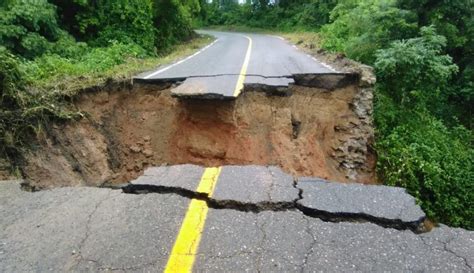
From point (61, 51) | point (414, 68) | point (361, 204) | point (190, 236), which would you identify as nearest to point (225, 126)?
point (361, 204)

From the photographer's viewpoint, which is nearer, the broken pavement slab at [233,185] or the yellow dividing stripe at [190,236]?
the yellow dividing stripe at [190,236]

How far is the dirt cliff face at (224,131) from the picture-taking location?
6977 mm

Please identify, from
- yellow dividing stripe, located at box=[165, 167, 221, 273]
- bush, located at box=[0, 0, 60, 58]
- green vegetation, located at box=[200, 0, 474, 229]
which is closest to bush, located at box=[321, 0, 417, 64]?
green vegetation, located at box=[200, 0, 474, 229]

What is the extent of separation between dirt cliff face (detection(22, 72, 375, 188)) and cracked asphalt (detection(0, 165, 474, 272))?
8.70 ft

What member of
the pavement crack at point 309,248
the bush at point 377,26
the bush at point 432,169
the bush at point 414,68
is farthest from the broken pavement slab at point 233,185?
the bush at point 377,26

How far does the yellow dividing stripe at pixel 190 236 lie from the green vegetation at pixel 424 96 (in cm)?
367

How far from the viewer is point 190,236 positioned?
3.17 m

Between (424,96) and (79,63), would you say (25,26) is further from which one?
(424,96)

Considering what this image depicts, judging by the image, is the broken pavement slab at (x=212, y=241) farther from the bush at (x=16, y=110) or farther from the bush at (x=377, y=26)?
the bush at (x=377, y=26)

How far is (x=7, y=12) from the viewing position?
31.6 feet

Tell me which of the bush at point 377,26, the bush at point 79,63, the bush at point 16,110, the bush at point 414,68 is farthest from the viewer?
the bush at point 377,26

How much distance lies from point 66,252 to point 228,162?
169 inches

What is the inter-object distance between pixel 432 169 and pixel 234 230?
5.22m

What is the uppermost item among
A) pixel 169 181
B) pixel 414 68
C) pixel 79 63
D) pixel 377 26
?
pixel 377 26
